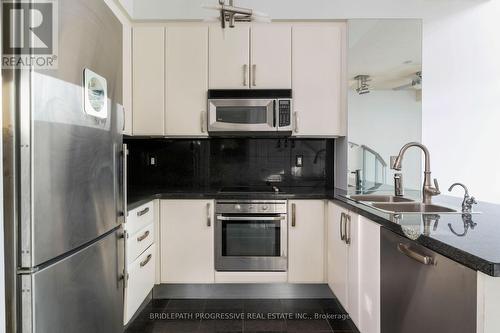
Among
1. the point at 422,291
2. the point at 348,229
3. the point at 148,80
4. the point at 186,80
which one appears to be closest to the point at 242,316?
the point at 348,229

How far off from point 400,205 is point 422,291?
950 mm

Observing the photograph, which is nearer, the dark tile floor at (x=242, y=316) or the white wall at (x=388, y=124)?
the dark tile floor at (x=242, y=316)

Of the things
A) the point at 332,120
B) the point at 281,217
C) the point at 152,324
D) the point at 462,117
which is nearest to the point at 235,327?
the point at 152,324

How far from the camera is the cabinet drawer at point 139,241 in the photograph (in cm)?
193

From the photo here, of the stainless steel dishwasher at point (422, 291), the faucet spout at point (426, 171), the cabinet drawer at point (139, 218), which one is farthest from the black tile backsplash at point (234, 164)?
the stainless steel dishwasher at point (422, 291)

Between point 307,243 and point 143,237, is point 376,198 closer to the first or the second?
point 307,243

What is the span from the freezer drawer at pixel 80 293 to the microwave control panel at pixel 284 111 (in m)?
1.48

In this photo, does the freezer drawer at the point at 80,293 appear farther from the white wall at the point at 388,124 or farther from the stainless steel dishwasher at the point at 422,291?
the white wall at the point at 388,124

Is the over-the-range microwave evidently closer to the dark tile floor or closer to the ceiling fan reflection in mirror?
the ceiling fan reflection in mirror

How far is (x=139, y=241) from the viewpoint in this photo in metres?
2.08

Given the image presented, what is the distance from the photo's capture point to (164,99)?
259 centimetres

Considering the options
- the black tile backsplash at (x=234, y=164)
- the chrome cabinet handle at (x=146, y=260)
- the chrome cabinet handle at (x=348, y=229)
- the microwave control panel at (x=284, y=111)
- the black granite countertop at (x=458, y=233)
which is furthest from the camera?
the black tile backsplash at (x=234, y=164)

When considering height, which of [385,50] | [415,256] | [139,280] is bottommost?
[139,280]

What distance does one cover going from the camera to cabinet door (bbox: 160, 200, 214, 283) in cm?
242
